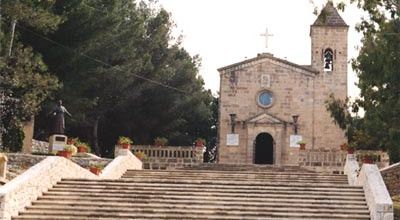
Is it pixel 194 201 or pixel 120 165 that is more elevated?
pixel 120 165

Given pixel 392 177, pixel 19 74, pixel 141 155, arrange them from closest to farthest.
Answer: pixel 392 177
pixel 19 74
pixel 141 155

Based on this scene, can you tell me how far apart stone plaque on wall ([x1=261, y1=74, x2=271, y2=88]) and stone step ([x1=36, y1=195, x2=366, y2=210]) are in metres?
17.7

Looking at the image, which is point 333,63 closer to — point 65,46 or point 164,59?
point 164,59

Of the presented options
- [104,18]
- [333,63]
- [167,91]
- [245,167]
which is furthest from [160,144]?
[333,63]

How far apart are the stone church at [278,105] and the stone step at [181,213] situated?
677 inches

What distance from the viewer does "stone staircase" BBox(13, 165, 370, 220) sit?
13531 mm

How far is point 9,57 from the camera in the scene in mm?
22766

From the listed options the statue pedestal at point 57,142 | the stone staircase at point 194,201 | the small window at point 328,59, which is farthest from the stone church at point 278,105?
the stone staircase at point 194,201

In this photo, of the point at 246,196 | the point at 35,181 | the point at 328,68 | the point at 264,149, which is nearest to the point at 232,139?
the point at 264,149

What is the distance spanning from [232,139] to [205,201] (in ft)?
55.4

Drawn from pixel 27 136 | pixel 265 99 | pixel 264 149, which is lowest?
pixel 27 136

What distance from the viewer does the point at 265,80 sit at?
32.1m

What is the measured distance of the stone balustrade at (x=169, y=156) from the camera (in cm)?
2573

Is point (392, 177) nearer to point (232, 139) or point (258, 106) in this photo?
point (232, 139)
